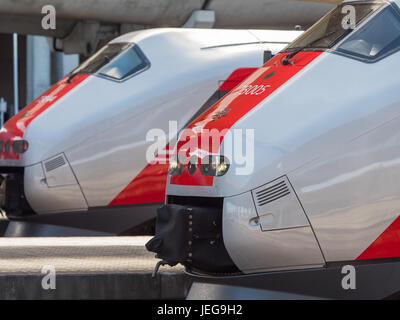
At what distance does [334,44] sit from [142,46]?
10.5 feet

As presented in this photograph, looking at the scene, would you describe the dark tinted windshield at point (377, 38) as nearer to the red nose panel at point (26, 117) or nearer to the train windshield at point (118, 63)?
the train windshield at point (118, 63)

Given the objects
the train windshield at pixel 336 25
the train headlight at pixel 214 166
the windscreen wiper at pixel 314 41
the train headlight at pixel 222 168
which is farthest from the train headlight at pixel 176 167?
the train windshield at pixel 336 25

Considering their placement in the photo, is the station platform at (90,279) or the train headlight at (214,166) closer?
the train headlight at (214,166)

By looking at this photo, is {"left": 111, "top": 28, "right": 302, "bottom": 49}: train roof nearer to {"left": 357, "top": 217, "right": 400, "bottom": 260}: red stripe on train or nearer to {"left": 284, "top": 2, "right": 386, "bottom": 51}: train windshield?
{"left": 284, "top": 2, "right": 386, "bottom": 51}: train windshield

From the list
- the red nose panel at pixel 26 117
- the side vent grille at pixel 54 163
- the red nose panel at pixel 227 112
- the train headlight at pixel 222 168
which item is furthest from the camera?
the red nose panel at pixel 26 117

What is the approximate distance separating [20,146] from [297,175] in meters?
3.80

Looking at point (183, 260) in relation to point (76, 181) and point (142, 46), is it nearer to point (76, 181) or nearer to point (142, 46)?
point (76, 181)

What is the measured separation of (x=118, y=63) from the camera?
23.9 feet

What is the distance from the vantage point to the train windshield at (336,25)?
14.6ft

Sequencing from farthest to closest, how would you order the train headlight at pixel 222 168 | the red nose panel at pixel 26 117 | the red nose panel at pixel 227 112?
the red nose panel at pixel 26 117 < the red nose panel at pixel 227 112 < the train headlight at pixel 222 168

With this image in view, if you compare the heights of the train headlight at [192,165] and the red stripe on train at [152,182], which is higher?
the red stripe on train at [152,182]

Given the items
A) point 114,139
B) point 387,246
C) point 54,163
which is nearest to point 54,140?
point 54,163

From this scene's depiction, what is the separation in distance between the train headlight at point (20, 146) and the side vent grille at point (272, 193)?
3597 millimetres

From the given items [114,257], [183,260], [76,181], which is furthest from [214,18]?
[183,260]
